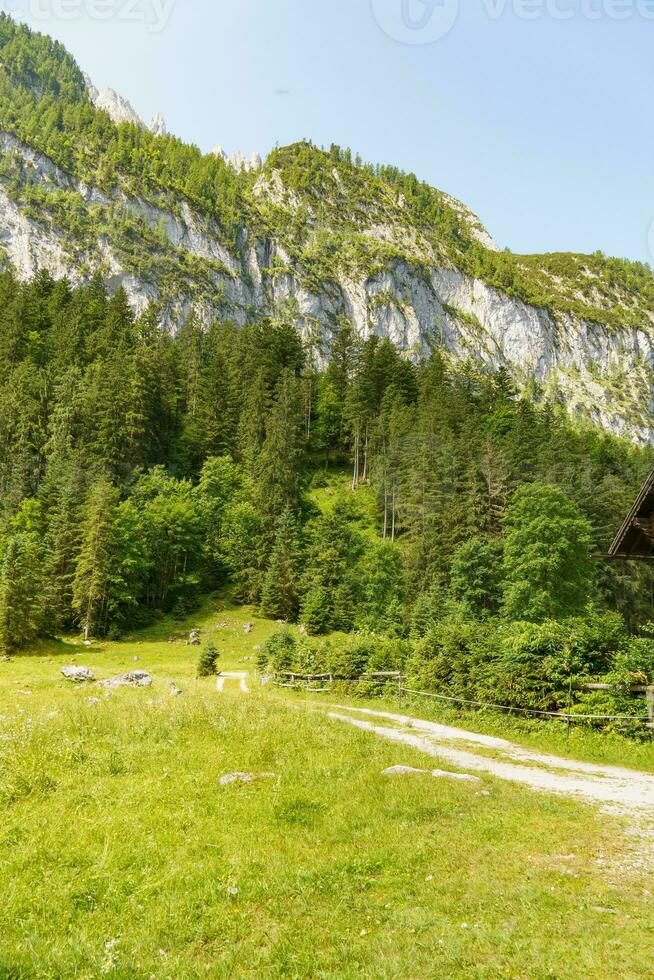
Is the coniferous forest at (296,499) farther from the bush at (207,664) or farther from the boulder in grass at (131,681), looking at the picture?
the boulder in grass at (131,681)

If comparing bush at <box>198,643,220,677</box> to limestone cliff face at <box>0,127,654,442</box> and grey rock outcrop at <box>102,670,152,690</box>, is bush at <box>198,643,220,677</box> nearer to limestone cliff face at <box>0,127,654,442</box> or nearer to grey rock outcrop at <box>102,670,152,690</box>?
grey rock outcrop at <box>102,670,152,690</box>

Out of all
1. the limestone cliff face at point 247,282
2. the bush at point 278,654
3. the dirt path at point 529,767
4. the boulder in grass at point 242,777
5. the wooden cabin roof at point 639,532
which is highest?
the limestone cliff face at point 247,282

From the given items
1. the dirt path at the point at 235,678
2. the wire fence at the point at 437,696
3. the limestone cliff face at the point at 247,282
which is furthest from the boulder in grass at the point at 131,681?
the limestone cliff face at the point at 247,282

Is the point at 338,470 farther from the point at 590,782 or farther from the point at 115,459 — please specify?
the point at 590,782

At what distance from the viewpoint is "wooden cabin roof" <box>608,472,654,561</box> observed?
18.2m

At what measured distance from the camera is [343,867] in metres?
7.43

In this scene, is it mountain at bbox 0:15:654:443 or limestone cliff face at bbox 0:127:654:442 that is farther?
mountain at bbox 0:15:654:443

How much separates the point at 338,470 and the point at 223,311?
92.8 meters

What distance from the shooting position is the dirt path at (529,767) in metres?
11.4

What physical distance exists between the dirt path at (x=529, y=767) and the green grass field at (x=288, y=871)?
4.30ft

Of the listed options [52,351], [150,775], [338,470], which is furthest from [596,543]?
[52,351]

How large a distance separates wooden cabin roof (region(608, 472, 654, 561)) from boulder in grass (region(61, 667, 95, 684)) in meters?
25.9

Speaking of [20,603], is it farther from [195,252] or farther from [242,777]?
[195,252]

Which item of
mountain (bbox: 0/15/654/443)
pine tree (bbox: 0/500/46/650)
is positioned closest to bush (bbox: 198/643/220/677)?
pine tree (bbox: 0/500/46/650)
